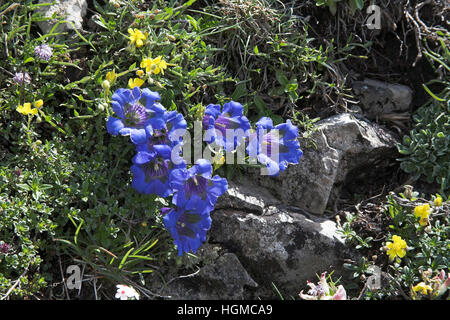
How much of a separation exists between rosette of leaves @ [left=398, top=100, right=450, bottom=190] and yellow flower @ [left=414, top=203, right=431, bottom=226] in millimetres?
402

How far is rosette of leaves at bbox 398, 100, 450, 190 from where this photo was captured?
11.7ft

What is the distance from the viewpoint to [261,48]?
3.71m

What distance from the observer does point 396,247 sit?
3100 millimetres

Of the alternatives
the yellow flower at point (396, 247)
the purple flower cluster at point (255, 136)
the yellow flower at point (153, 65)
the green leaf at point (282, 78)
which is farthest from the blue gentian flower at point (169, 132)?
the yellow flower at point (396, 247)

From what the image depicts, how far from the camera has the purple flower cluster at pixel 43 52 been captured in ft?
10.6

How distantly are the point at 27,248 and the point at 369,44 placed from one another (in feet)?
8.27

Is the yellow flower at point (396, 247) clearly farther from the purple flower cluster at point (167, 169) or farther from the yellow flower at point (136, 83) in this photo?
the yellow flower at point (136, 83)

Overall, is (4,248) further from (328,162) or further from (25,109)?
(328,162)

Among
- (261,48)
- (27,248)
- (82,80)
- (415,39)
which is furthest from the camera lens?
(415,39)

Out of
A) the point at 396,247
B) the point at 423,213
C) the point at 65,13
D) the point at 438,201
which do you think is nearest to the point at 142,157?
the point at 65,13

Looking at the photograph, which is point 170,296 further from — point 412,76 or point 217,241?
point 412,76

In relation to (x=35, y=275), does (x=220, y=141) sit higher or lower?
higher

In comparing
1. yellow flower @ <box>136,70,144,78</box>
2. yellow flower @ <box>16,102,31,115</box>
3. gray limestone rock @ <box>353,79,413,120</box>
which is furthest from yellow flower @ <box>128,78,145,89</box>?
gray limestone rock @ <box>353,79,413,120</box>

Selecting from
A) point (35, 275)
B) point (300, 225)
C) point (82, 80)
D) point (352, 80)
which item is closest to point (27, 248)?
point (35, 275)
